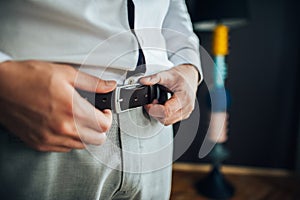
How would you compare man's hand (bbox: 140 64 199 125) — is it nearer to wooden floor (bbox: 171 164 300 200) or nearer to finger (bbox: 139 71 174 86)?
finger (bbox: 139 71 174 86)

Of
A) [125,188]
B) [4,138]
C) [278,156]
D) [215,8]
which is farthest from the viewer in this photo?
[278,156]

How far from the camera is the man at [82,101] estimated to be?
0.37 m

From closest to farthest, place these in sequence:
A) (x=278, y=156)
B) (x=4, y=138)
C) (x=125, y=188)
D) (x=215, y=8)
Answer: (x=4, y=138) → (x=125, y=188) → (x=215, y=8) → (x=278, y=156)

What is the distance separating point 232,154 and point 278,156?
324 mm

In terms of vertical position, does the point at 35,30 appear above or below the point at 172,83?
above

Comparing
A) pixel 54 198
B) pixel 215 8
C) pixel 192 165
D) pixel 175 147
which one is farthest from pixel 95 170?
pixel 192 165

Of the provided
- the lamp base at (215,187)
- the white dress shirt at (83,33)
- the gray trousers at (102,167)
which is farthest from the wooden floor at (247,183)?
the white dress shirt at (83,33)

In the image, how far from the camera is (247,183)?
2201mm

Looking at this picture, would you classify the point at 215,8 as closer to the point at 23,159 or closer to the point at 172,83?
the point at 172,83

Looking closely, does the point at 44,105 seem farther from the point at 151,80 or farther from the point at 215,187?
the point at 215,187

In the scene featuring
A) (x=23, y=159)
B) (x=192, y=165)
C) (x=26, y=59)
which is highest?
(x=26, y=59)

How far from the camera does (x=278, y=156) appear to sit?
7.66 ft

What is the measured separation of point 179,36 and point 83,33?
24 cm

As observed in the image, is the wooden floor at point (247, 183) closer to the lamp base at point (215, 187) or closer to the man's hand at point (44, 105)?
the lamp base at point (215, 187)
